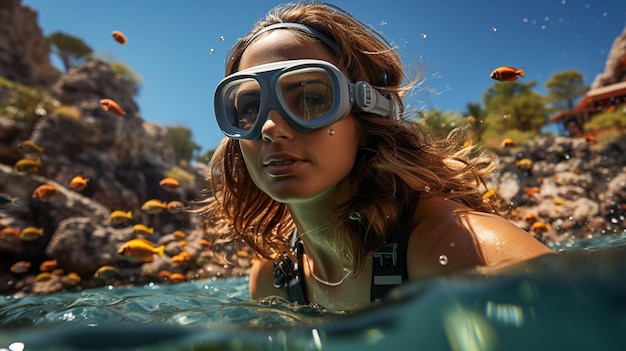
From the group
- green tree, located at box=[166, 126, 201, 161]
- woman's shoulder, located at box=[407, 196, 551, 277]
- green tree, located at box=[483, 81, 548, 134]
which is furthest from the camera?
green tree, located at box=[166, 126, 201, 161]

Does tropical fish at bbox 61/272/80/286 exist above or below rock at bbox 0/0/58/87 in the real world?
below

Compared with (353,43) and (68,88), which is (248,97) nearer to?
(353,43)

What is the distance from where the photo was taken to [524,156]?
14562mm

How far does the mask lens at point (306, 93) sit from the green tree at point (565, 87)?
1240 inches

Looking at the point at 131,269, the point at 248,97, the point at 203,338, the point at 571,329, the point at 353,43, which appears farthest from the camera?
the point at 131,269

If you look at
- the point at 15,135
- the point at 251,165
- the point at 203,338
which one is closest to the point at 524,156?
the point at 251,165

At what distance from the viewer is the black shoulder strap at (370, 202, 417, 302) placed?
2170 mm

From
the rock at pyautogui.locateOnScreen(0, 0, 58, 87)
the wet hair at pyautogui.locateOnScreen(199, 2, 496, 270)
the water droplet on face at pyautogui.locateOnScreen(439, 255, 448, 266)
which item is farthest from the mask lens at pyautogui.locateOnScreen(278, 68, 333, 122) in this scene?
the rock at pyautogui.locateOnScreen(0, 0, 58, 87)

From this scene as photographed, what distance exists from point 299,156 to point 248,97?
0.56 m

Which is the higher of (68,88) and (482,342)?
(68,88)

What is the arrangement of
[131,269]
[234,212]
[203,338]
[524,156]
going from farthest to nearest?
[524,156], [131,269], [234,212], [203,338]

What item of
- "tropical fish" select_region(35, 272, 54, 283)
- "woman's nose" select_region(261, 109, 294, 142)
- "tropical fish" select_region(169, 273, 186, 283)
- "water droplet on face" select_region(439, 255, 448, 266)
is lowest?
"tropical fish" select_region(169, 273, 186, 283)

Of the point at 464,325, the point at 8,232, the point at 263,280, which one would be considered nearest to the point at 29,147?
the point at 8,232

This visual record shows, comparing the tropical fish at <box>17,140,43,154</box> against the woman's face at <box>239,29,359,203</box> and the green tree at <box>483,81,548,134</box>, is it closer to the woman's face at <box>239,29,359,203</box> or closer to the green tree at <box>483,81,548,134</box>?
the woman's face at <box>239,29,359,203</box>
